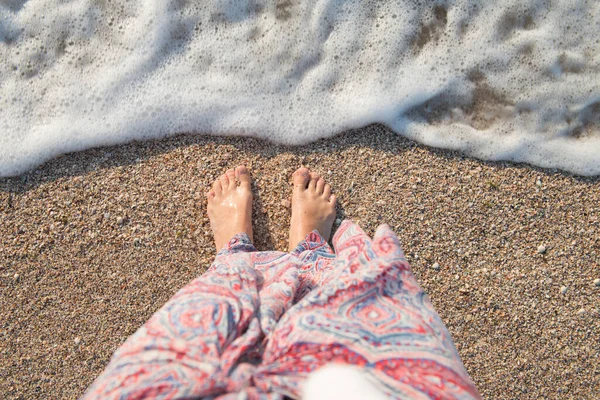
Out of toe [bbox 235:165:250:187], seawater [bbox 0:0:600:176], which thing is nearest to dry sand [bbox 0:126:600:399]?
toe [bbox 235:165:250:187]

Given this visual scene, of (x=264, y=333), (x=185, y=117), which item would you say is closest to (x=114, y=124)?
(x=185, y=117)

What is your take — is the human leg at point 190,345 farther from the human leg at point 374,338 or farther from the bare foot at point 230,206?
the bare foot at point 230,206

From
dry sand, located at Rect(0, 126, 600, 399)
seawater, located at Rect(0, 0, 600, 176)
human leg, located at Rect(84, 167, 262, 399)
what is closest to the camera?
human leg, located at Rect(84, 167, 262, 399)

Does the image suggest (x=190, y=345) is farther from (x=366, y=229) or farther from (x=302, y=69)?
(x=302, y=69)

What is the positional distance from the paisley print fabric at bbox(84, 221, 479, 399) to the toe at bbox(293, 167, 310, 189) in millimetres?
772

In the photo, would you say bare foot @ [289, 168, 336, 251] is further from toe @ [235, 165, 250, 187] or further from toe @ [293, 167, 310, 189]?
toe @ [235, 165, 250, 187]

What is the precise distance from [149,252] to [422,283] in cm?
133

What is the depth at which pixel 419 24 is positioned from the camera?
7.48 feet

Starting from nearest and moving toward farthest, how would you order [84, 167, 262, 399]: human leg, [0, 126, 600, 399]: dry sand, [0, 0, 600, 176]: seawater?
1. [84, 167, 262, 399]: human leg
2. [0, 126, 600, 399]: dry sand
3. [0, 0, 600, 176]: seawater

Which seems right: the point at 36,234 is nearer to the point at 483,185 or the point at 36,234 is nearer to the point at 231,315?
the point at 231,315

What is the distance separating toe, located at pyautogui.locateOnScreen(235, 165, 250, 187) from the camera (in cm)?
216

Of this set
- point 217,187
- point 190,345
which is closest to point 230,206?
point 217,187

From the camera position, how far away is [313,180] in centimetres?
217

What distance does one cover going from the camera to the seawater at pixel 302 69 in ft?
7.24
